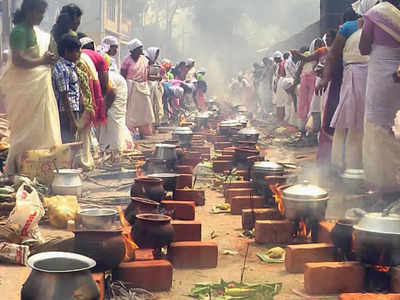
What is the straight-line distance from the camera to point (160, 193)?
5445 millimetres

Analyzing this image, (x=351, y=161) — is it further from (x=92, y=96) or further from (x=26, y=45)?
(x=26, y=45)

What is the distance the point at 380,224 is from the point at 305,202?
102 centimetres

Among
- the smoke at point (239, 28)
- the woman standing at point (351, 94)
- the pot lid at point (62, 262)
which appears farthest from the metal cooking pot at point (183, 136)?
the smoke at point (239, 28)

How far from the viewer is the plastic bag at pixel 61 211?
5.37 metres

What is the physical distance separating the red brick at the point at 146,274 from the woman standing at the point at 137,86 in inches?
358

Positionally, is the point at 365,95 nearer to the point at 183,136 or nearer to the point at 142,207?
the point at 142,207

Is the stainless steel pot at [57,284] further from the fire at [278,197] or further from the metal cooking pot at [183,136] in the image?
the metal cooking pot at [183,136]

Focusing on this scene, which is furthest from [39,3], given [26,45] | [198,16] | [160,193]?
[198,16]

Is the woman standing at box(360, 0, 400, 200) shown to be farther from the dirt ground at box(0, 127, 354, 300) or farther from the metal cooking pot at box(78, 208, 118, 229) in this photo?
the metal cooking pot at box(78, 208, 118, 229)

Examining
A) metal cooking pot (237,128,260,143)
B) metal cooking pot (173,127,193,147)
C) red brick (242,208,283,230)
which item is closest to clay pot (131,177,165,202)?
red brick (242,208,283,230)

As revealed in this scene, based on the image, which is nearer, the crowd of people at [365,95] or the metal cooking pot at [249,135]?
the crowd of people at [365,95]

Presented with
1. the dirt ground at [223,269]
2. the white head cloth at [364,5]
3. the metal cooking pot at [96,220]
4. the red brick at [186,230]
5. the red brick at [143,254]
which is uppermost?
the white head cloth at [364,5]

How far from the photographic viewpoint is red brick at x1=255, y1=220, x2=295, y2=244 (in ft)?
16.9

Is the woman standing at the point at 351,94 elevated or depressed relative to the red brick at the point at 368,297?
elevated
